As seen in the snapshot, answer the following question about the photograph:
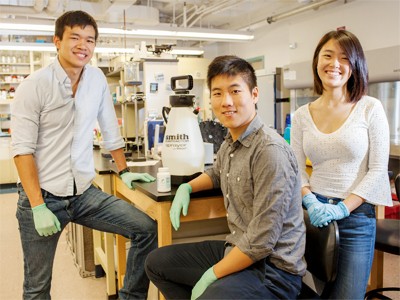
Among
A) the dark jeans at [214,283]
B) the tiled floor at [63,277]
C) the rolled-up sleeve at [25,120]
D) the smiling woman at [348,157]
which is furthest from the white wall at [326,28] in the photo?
the rolled-up sleeve at [25,120]

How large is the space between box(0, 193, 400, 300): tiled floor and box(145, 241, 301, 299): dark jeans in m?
1.29

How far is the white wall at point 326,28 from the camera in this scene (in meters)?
5.14

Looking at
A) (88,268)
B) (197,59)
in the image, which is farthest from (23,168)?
(197,59)

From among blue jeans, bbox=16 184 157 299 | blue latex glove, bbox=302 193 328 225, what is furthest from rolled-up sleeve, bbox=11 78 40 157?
blue latex glove, bbox=302 193 328 225

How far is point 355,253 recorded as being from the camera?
1.56 metres

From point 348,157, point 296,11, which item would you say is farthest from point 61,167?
point 296,11

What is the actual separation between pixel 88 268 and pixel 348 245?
84.3 inches

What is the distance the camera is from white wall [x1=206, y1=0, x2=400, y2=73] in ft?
16.9

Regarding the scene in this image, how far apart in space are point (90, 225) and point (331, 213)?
111 cm

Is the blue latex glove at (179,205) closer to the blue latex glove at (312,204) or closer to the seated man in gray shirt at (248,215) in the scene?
the seated man in gray shirt at (248,215)

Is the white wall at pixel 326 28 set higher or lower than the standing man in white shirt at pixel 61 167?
higher

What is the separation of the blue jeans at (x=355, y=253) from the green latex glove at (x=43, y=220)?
119 centimetres

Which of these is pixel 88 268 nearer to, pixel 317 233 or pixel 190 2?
pixel 317 233

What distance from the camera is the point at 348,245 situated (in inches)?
62.3
